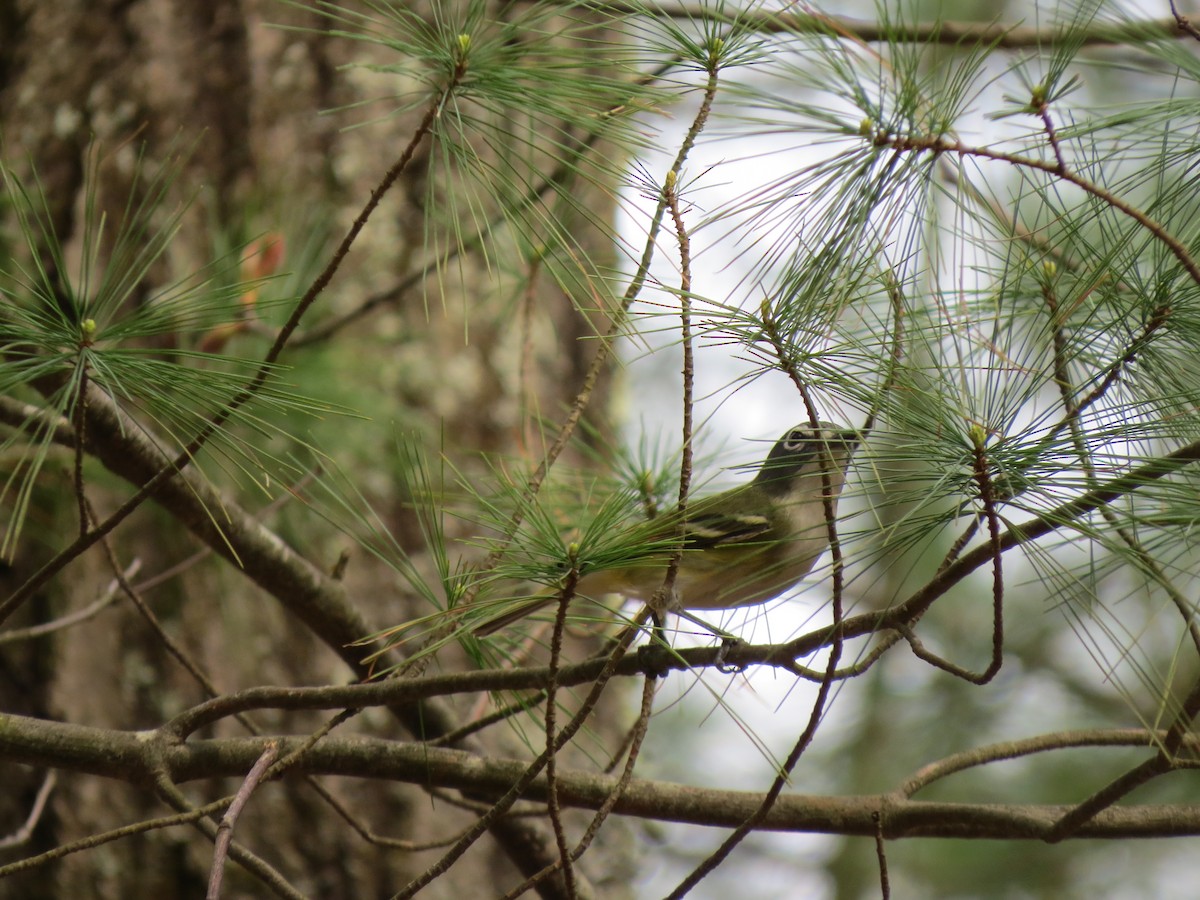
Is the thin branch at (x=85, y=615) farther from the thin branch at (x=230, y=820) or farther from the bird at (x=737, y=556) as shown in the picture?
the bird at (x=737, y=556)

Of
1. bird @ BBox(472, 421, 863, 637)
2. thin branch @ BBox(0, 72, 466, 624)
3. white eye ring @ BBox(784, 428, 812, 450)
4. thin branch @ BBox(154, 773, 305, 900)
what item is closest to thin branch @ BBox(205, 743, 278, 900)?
thin branch @ BBox(154, 773, 305, 900)

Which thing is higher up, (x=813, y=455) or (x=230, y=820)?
(x=813, y=455)

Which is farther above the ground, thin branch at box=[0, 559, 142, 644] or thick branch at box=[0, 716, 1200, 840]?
thin branch at box=[0, 559, 142, 644]

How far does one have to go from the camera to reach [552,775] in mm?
1358

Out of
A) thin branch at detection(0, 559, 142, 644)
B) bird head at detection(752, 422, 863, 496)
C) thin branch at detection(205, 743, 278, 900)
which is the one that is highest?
thin branch at detection(0, 559, 142, 644)

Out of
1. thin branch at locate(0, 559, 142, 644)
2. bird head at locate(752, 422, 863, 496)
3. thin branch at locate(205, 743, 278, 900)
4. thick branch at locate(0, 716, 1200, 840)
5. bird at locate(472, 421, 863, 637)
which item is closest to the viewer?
thin branch at locate(205, 743, 278, 900)

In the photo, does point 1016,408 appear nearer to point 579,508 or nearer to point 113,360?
point 579,508

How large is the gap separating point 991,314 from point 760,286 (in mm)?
464

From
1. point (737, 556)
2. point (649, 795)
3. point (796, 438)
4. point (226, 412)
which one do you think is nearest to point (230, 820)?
point (226, 412)

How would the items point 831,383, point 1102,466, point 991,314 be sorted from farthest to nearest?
point 991,314, point 831,383, point 1102,466

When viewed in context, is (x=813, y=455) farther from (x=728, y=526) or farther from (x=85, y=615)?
(x=85, y=615)

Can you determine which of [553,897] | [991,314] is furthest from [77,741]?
[991,314]

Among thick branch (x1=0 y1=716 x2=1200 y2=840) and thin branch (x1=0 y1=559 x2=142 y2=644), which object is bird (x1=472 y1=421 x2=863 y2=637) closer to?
thick branch (x1=0 y1=716 x2=1200 y2=840)

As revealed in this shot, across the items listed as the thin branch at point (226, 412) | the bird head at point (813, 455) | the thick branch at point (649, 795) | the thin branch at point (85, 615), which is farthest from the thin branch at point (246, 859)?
the bird head at point (813, 455)
